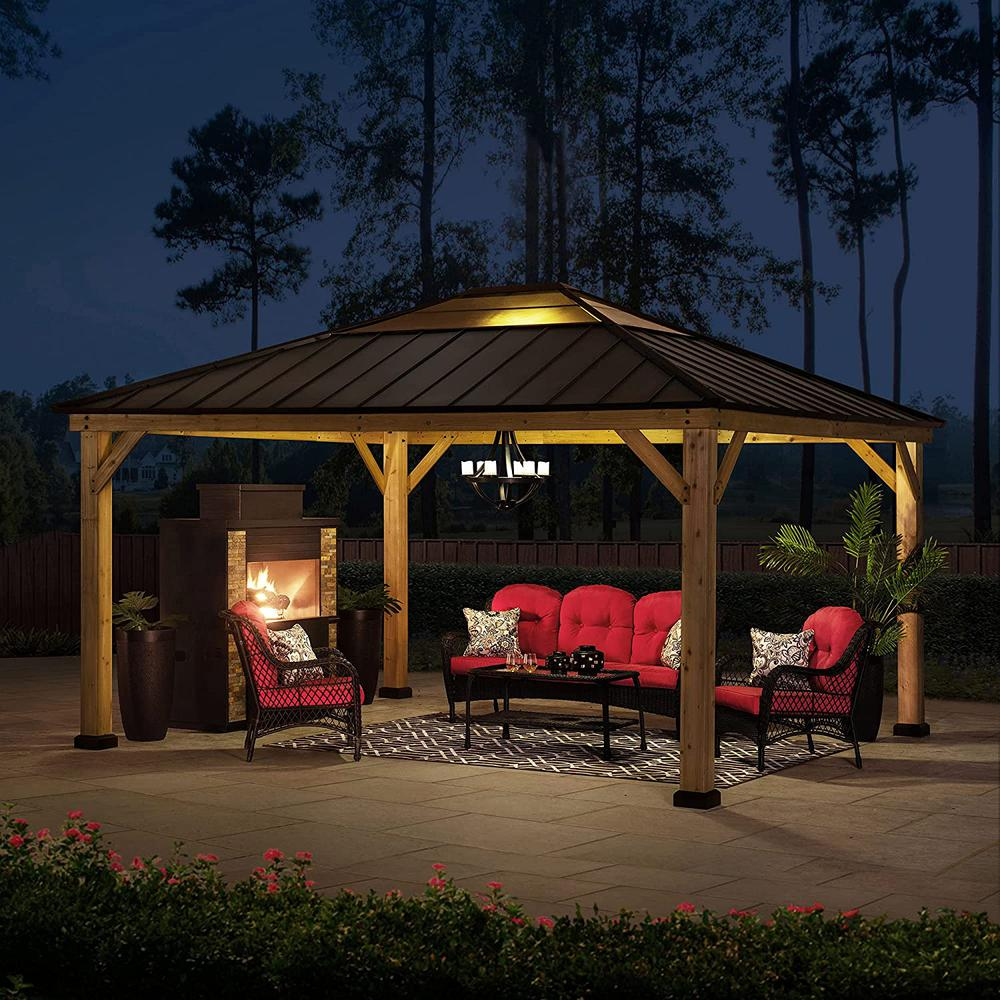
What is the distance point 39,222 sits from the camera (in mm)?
67312

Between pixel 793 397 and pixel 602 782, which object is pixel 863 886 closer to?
pixel 602 782

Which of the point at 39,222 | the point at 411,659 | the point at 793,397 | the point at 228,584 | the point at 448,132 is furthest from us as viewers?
the point at 39,222

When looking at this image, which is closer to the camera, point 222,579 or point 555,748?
point 555,748

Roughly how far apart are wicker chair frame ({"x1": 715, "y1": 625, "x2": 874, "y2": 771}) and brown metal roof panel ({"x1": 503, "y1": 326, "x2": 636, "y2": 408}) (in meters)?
2.32

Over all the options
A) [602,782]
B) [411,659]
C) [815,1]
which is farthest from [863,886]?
[815,1]

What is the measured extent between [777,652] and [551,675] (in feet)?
5.33

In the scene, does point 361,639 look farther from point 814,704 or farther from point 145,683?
point 814,704

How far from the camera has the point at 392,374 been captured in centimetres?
1171

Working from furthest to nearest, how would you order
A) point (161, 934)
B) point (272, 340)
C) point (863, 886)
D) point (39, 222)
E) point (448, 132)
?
point (272, 340)
point (39, 222)
point (448, 132)
point (863, 886)
point (161, 934)

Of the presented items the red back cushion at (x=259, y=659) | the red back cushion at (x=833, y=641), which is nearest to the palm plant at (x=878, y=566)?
the red back cushion at (x=833, y=641)

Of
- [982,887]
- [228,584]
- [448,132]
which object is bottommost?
[982,887]

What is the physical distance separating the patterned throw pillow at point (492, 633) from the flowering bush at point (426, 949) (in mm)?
7203

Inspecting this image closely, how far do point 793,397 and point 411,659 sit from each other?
25.0ft

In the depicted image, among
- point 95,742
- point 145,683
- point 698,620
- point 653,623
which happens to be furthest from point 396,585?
point 698,620
